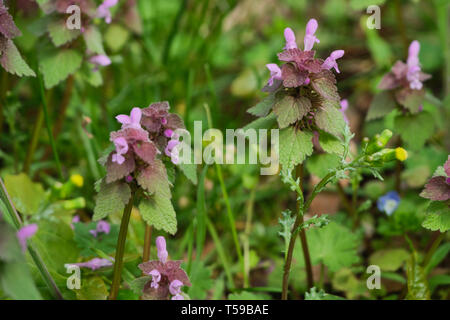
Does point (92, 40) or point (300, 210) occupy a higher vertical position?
point (92, 40)

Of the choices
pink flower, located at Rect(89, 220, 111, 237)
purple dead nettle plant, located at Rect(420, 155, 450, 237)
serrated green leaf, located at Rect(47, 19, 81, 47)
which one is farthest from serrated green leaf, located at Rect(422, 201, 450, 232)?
serrated green leaf, located at Rect(47, 19, 81, 47)

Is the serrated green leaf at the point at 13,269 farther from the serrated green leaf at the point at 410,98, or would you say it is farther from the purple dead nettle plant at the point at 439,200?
the serrated green leaf at the point at 410,98

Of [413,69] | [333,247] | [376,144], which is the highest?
[413,69]

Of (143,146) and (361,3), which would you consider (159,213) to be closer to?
(143,146)

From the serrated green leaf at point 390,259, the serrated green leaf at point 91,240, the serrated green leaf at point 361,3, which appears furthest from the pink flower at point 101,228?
the serrated green leaf at point 361,3

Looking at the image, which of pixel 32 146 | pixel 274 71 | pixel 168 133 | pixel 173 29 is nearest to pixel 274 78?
pixel 274 71
